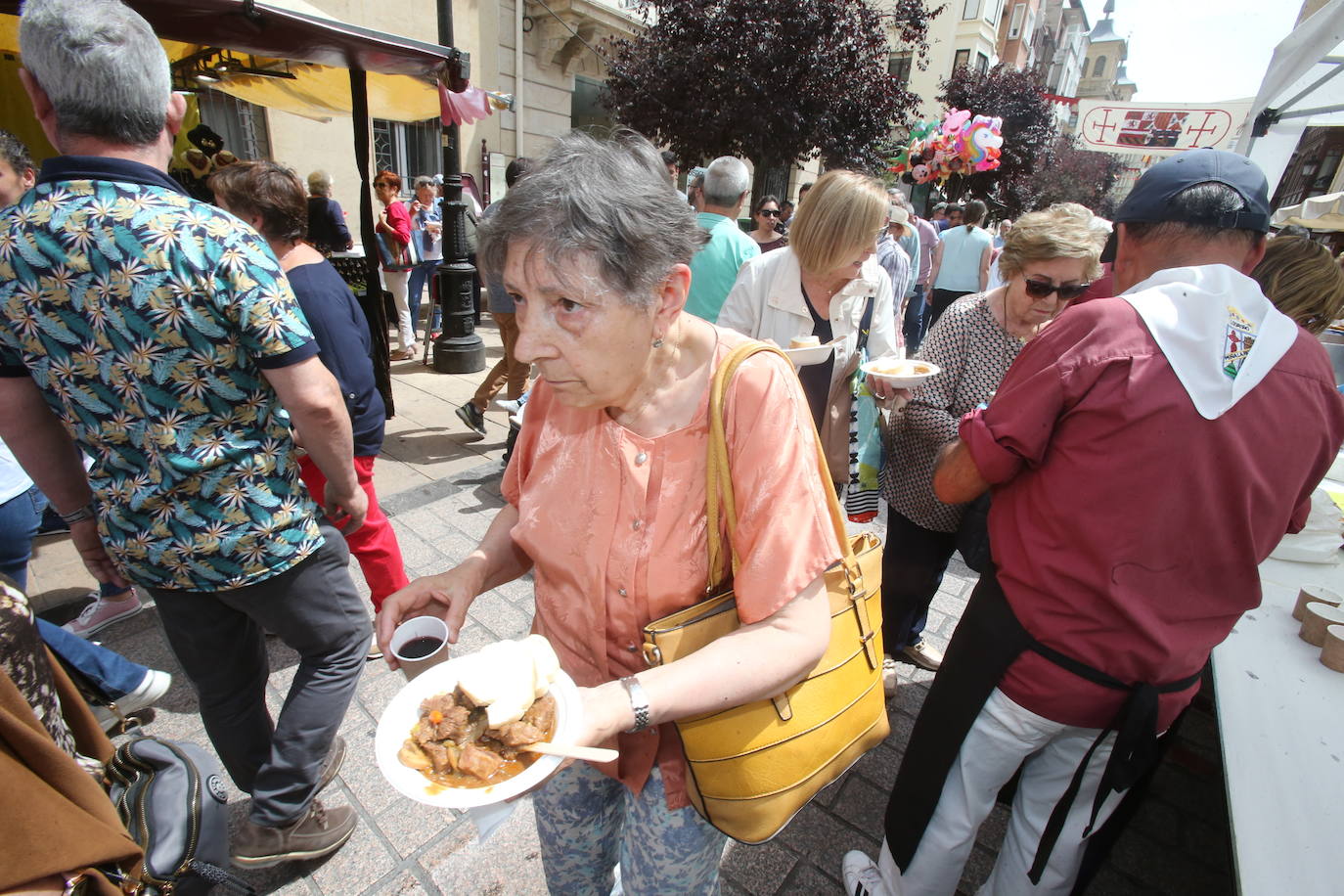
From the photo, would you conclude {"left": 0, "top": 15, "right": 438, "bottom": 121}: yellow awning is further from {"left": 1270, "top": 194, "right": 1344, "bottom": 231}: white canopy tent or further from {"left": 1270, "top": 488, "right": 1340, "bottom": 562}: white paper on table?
{"left": 1270, "top": 194, "right": 1344, "bottom": 231}: white canopy tent

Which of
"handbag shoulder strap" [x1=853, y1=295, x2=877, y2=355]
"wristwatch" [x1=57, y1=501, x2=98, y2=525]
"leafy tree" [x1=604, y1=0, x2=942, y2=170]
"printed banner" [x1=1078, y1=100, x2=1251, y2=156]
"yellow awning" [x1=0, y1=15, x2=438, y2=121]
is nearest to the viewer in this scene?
"wristwatch" [x1=57, y1=501, x2=98, y2=525]

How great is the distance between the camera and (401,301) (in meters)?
7.84

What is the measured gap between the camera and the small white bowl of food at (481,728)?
37.0 inches

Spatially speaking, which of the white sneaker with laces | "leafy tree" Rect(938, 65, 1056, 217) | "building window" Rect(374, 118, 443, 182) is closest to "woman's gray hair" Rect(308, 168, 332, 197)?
"building window" Rect(374, 118, 443, 182)

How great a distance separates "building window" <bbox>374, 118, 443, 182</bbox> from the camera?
432 inches

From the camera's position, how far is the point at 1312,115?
4.80 meters

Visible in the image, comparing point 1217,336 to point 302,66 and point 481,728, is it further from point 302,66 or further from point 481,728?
point 302,66

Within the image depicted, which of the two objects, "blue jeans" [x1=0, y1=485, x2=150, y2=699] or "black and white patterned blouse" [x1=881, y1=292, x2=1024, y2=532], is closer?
"blue jeans" [x1=0, y1=485, x2=150, y2=699]

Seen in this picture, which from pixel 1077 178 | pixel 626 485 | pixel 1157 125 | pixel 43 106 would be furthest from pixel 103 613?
pixel 1077 178

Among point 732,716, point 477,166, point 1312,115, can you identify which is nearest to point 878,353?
point 732,716

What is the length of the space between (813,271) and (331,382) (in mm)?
2147

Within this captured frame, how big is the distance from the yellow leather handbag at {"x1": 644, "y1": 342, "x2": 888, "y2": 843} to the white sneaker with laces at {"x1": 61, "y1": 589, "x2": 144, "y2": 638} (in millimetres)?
3159

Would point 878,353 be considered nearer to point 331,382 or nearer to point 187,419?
point 331,382

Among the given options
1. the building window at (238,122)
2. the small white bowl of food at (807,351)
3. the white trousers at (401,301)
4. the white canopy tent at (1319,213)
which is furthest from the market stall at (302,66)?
the white canopy tent at (1319,213)
